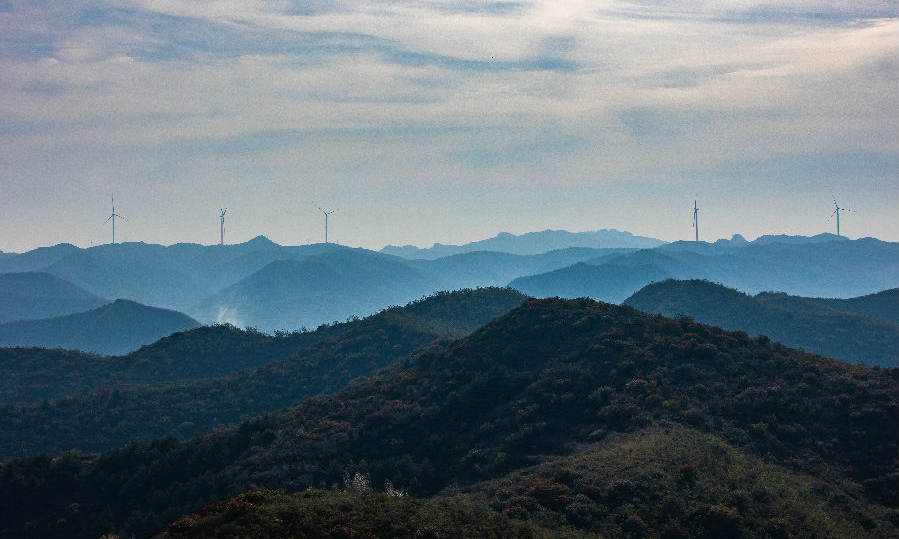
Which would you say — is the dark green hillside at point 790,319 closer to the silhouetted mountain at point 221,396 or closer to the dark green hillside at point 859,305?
the dark green hillside at point 859,305

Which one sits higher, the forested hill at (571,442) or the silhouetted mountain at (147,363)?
the forested hill at (571,442)

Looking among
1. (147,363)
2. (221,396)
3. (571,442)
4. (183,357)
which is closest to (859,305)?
(571,442)

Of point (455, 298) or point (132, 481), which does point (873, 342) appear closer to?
point (455, 298)

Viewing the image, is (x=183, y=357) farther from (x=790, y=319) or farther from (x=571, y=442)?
(x=790, y=319)

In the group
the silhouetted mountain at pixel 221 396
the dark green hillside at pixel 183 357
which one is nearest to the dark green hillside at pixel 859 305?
the dark green hillside at pixel 183 357

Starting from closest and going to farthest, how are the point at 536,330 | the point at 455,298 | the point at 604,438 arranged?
1. the point at 604,438
2. the point at 536,330
3. the point at 455,298

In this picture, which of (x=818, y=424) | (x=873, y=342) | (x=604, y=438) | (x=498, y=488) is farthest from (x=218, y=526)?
(x=873, y=342)
